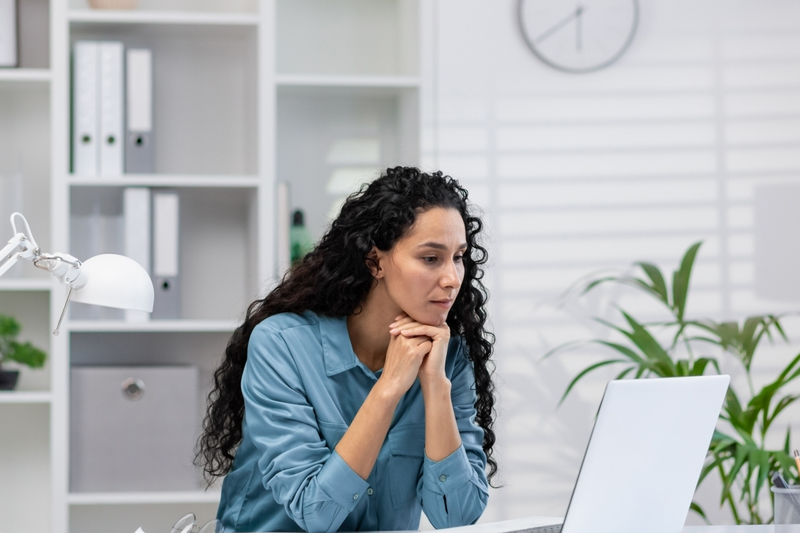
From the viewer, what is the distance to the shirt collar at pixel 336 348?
1.46 meters

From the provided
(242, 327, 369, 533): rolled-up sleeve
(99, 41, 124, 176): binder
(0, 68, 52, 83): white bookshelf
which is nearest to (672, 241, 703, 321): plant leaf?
(242, 327, 369, 533): rolled-up sleeve

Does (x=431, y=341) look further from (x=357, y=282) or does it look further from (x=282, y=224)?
(x=282, y=224)

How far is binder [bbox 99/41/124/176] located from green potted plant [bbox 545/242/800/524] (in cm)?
139

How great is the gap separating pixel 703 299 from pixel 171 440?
1657 mm

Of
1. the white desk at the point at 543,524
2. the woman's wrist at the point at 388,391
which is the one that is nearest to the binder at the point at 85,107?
the woman's wrist at the point at 388,391

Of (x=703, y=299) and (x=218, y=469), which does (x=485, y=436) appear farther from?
(x=703, y=299)

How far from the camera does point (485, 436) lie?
5.51 ft

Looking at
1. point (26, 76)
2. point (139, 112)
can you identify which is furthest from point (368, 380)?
point (26, 76)

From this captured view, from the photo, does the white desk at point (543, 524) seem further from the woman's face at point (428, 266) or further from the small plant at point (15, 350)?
the small plant at point (15, 350)

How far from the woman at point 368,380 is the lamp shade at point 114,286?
39 centimetres

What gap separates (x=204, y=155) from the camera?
2.57m

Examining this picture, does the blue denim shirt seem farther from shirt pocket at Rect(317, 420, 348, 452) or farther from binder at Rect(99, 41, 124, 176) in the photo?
binder at Rect(99, 41, 124, 176)

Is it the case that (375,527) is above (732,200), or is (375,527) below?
below

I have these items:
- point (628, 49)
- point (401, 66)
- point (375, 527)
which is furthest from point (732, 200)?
point (375, 527)
